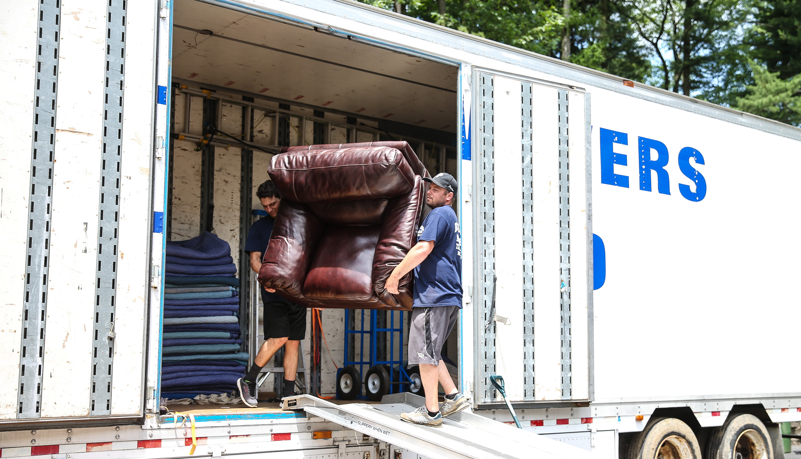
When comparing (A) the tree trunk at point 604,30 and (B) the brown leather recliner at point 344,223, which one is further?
(A) the tree trunk at point 604,30

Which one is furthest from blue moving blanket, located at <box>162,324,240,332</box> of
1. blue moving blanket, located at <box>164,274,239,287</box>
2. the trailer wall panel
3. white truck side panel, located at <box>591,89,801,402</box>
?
white truck side panel, located at <box>591,89,801,402</box>

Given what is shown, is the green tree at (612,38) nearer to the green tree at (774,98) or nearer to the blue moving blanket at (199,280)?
the green tree at (774,98)

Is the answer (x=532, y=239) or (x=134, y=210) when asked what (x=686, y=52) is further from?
(x=134, y=210)

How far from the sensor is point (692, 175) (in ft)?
20.2

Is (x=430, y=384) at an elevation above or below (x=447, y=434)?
above

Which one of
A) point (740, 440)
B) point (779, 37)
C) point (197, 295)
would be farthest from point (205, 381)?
point (779, 37)

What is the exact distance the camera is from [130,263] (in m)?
3.72

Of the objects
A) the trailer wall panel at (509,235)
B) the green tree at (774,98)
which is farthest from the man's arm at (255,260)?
the green tree at (774,98)

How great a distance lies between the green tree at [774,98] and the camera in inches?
671

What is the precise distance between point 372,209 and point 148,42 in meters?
1.64

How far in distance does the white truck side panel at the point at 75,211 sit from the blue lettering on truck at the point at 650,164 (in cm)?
364

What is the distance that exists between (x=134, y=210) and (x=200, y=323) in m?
2.39

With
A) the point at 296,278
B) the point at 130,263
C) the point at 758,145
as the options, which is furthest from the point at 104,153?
the point at 758,145

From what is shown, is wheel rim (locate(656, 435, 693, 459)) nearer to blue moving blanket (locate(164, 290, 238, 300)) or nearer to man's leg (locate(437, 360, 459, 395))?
man's leg (locate(437, 360, 459, 395))
